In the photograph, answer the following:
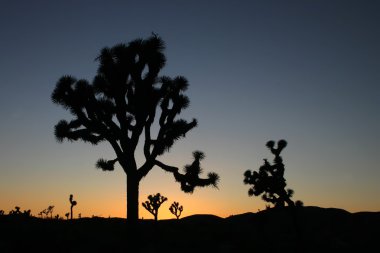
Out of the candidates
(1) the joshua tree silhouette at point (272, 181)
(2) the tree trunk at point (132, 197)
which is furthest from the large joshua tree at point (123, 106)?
(1) the joshua tree silhouette at point (272, 181)

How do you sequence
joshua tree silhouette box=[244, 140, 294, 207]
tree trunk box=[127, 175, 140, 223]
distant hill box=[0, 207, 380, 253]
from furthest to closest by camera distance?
joshua tree silhouette box=[244, 140, 294, 207]
tree trunk box=[127, 175, 140, 223]
distant hill box=[0, 207, 380, 253]

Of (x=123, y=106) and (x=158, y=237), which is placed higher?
(x=123, y=106)

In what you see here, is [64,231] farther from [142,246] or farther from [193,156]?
[193,156]

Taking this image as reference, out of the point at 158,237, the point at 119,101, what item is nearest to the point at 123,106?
the point at 119,101

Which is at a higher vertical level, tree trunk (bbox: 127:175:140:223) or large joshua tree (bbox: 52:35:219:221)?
large joshua tree (bbox: 52:35:219:221)

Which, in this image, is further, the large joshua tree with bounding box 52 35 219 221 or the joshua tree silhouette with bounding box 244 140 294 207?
the joshua tree silhouette with bounding box 244 140 294 207

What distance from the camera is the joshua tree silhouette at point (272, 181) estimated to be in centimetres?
1944

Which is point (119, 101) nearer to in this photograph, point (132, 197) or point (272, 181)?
point (132, 197)

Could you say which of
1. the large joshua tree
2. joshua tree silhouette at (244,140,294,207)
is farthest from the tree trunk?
joshua tree silhouette at (244,140,294,207)

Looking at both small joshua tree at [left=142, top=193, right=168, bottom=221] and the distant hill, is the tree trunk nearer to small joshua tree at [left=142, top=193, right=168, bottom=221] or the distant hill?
the distant hill

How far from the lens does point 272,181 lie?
19.5m

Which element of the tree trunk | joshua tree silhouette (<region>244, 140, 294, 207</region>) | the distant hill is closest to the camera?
the distant hill

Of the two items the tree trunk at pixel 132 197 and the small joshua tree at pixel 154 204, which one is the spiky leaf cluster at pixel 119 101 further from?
the small joshua tree at pixel 154 204

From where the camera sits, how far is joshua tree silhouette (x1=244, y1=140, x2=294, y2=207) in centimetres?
1944
